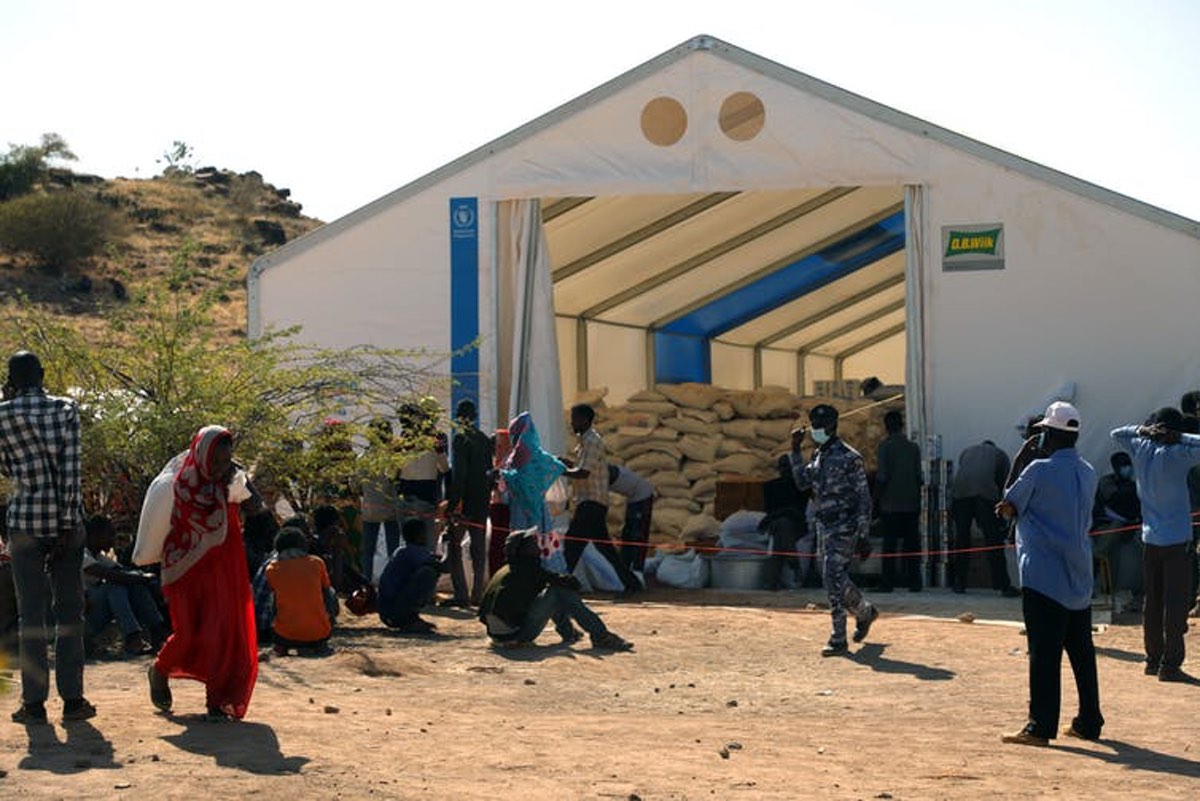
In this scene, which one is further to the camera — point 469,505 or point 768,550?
point 768,550

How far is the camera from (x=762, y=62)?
16188 millimetres

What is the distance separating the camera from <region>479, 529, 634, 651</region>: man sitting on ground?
38.5 ft

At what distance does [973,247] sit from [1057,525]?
7.99 metres

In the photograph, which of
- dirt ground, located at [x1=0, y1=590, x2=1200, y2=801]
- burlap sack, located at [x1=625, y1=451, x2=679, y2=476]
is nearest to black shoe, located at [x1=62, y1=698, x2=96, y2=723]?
dirt ground, located at [x1=0, y1=590, x2=1200, y2=801]

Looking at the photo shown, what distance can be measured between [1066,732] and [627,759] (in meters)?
2.14

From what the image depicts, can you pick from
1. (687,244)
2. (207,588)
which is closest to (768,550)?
(687,244)

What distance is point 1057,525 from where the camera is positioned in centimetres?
813

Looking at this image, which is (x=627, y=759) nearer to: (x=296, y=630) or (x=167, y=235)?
(x=296, y=630)

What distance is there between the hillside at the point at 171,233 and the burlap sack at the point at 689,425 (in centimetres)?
1925

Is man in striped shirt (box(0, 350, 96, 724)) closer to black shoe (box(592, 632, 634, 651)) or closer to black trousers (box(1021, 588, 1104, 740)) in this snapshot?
black trousers (box(1021, 588, 1104, 740))

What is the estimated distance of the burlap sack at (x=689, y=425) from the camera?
19500 millimetres

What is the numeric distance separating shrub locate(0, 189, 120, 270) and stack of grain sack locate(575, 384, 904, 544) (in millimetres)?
25119

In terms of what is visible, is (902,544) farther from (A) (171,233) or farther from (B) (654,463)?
(A) (171,233)

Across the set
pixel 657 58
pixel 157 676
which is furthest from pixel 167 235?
pixel 157 676
